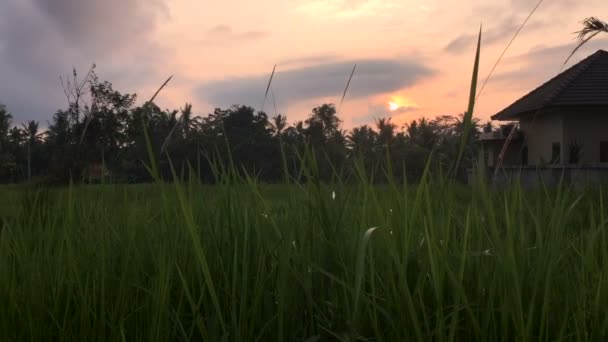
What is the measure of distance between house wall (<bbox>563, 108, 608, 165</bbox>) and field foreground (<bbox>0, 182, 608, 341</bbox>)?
82.1 feet

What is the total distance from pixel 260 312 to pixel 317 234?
1.00 ft

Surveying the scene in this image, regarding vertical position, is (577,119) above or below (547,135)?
above

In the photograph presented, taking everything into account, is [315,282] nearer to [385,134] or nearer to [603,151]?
[385,134]

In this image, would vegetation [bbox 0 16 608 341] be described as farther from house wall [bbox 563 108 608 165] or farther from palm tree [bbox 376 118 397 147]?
house wall [bbox 563 108 608 165]

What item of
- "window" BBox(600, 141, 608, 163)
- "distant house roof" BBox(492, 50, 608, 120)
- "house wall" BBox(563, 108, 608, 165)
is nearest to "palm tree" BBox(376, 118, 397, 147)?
"distant house roof" BBox(492, 50, 608, 120)

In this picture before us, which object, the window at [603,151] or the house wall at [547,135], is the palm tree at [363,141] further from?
the window at [603,151]

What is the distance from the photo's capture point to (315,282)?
156 cm

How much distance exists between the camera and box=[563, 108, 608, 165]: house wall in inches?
955

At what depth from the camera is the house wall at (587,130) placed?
24.3 metres

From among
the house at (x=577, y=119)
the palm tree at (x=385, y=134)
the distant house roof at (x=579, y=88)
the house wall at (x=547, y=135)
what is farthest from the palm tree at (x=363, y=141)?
the house wall at (x=547, y=135)

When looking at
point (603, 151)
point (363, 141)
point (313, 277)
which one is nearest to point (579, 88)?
point (603, 151)

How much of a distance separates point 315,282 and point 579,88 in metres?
27.0

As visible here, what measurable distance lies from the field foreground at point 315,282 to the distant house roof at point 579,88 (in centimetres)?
2250

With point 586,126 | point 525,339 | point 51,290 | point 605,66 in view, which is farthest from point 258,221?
point 605,66
